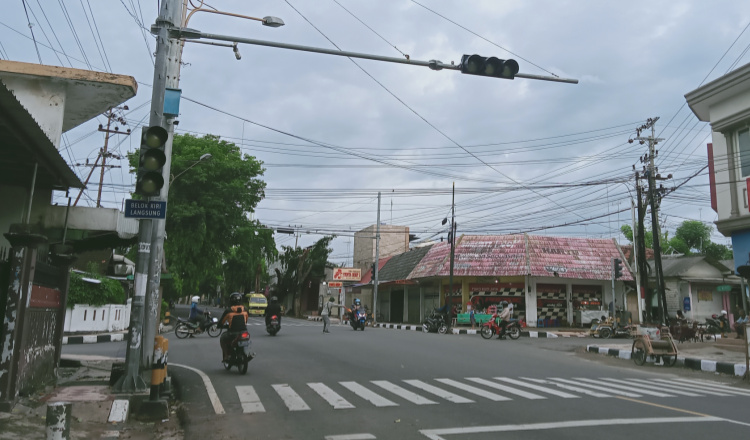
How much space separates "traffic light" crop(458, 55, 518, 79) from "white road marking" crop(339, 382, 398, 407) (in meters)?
5.33

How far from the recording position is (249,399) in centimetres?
820

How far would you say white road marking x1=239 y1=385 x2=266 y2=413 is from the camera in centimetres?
750

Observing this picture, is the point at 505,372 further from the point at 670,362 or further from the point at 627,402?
the point at 670,362

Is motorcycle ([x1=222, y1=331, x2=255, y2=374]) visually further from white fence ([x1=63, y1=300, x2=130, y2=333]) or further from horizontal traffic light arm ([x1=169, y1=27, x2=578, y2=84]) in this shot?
white fence ([x1=63, y1=300, x2=130, y2=333])

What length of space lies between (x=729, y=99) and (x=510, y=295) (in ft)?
57.2

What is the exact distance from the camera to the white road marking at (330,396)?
25.4 ft

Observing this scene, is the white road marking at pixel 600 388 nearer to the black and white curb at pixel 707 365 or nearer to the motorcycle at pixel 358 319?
the black and white curb at pixel 707 365

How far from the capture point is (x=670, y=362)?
15.1 metres

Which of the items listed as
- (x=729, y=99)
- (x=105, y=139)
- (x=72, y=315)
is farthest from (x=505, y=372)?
(x=105, y=139)

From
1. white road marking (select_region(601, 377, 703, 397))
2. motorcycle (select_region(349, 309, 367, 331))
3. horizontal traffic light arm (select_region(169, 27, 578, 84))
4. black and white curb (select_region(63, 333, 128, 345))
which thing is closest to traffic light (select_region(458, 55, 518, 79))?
horizontal traffic light arm (select_region(169, 27, 578, 84))

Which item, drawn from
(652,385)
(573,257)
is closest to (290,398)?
(652,385)

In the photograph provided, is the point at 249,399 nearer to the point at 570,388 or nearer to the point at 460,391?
the point at 460,391

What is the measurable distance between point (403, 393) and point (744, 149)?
48.8ft

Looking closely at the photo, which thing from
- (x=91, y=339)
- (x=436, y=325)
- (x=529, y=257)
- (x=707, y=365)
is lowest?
(x=91, y=339)
